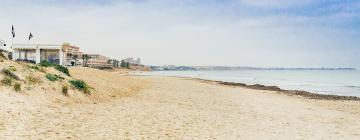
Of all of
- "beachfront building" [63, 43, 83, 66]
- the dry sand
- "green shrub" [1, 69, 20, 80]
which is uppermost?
"beachfront building" [63, 43, 83, 66]

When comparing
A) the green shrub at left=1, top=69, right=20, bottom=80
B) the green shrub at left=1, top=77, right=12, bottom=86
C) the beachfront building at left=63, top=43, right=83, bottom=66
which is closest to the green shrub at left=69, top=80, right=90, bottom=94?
the green shrub at left=1, top=69, right=20, bottom=80

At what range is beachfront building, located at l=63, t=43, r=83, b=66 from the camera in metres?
138

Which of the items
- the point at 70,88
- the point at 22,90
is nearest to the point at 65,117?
the point at 22,90

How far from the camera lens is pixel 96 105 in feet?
76.6

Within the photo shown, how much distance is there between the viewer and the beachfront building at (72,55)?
5442 inches

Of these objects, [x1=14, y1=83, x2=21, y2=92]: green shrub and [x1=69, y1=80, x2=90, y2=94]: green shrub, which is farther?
[x1=69, y1=80, x2=90, y2=94]: green shrub

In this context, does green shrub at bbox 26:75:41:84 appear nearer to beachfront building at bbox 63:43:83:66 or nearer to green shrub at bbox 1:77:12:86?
green shrub at bbox 1:77:12:86

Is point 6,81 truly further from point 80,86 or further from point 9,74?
point 80,86

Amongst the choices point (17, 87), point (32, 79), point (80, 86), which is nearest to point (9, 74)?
point (32, 79)

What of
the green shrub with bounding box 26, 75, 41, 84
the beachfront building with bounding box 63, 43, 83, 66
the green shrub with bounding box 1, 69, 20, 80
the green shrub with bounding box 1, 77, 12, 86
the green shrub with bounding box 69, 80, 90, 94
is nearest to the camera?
the green shrub with bounding box 1, 77, 12, 86

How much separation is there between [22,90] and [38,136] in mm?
8697

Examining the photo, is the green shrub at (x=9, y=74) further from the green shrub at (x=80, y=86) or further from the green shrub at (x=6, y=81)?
the green shrub at (x=80, y=86)

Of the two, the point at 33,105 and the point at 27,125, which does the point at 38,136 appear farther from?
the point at 33,105

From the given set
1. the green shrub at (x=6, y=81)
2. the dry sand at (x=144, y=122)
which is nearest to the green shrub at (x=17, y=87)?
the green shrub at (x=6, y=81)
